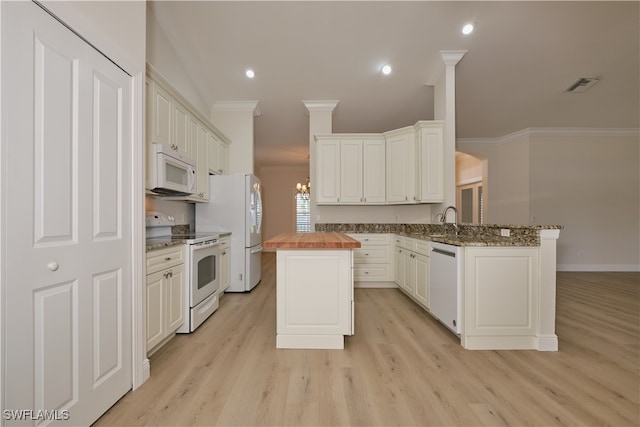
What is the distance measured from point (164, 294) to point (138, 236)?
0.71 meters

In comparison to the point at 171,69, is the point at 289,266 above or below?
below

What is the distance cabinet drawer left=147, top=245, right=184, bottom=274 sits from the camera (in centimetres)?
206

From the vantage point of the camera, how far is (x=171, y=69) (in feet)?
10.6

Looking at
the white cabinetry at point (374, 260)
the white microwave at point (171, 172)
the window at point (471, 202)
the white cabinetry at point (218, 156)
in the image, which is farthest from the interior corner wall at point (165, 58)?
the window at point (471, 202)

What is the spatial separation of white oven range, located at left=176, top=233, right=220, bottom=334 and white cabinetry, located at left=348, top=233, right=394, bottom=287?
6.72ft

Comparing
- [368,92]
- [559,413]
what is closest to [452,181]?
[368,92]

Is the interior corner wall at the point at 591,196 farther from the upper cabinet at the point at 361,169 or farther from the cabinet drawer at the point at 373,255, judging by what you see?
the cabinet drawer at the point at 373,255

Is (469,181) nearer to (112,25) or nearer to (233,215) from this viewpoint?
(233,215)

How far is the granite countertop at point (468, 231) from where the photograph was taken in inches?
89.2

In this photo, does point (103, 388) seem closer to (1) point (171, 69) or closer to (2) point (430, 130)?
(1) point (171, 69)

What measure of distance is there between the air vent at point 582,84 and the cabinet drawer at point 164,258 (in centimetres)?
565

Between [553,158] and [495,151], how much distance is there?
1.08m

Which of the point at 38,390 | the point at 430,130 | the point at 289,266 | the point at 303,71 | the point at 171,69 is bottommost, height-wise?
the point at 38,390

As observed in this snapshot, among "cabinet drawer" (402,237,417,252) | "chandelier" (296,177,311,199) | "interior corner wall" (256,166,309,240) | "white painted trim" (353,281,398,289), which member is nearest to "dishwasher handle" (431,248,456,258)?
"cabinet drawer" (402,237,417,252)
